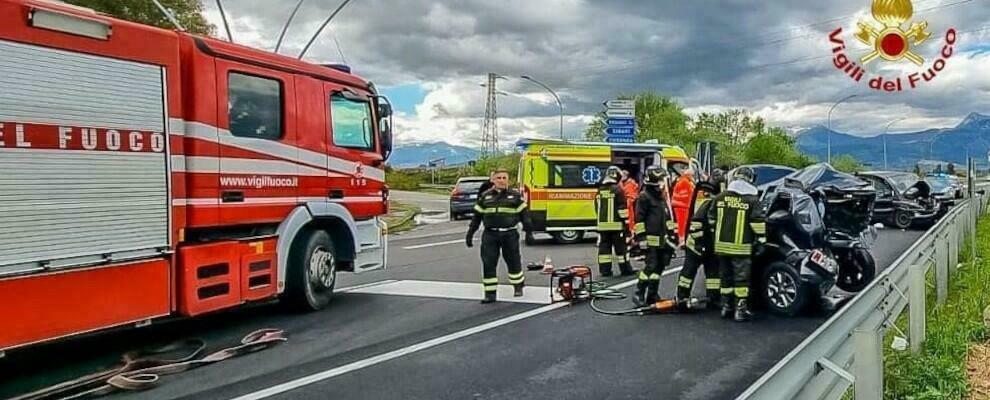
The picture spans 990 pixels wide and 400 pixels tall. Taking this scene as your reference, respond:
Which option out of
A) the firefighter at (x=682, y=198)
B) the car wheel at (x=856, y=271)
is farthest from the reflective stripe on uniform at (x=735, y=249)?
the firefighter at (x=682, y=198)

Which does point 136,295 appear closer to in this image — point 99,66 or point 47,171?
point 47,171

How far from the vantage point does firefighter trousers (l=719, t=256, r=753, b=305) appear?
782cm

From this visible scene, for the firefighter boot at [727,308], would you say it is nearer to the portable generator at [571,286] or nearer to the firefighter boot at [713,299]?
the firefighter boot at [713,299]

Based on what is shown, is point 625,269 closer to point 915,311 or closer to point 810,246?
point 810,246

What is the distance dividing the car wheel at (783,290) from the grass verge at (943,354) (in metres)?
1.18

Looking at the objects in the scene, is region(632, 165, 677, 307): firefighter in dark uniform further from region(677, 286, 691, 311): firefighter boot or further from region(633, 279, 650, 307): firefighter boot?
region(677, 286, 691, 311): firefighter boot

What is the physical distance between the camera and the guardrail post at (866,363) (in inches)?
144

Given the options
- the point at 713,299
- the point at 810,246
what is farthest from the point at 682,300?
the point at 810,246

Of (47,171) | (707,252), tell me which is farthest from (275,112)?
(707,252)

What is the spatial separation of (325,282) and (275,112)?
2.07 meters

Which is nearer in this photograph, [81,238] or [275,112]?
[81,238]

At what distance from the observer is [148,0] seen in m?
27.4

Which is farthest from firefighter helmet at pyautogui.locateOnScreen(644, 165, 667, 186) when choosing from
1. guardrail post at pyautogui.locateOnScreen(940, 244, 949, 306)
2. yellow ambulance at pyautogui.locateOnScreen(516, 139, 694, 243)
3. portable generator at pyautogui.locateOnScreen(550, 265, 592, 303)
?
yellow ambulance at pyautogui.locateOnScreen(516, 139, 694, 243)

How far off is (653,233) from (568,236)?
8170mm
